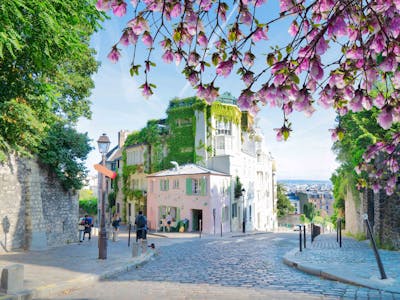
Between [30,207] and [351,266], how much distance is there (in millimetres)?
13911

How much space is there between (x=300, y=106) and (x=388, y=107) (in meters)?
0.80

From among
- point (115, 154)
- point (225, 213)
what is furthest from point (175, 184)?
point (115, 154)

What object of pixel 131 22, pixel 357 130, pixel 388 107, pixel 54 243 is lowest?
pixel 54 243

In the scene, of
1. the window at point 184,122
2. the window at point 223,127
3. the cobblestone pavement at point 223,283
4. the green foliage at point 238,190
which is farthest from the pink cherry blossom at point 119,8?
A: the window at point 184,122

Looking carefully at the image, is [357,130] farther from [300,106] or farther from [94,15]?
[300,106]

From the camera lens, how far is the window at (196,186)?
34438 millimetres

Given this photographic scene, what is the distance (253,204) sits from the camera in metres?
44.2

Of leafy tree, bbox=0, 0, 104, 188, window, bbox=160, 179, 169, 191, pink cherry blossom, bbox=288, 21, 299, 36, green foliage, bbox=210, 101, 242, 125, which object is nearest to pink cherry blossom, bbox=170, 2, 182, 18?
pink cherry blossom, bbox=288, 21, 299, 36

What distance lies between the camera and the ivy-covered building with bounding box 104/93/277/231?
38531 mm

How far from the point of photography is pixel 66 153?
63.9 ft

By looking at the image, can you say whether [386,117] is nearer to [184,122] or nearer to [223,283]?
[223,283]

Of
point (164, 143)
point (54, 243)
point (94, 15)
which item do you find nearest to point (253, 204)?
point (164, 143)

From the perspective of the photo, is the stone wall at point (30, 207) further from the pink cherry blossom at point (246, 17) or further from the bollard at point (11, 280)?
the pink cherry blossom at point (246, 17)

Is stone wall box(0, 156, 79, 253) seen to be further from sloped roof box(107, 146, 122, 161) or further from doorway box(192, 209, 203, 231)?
sloped roof box(107, 146, 122, 161)
